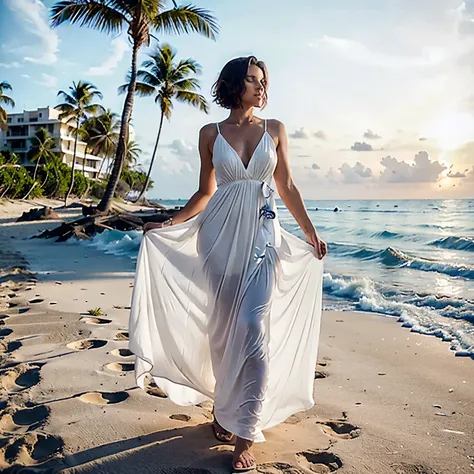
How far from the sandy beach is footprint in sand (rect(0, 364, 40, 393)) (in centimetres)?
1

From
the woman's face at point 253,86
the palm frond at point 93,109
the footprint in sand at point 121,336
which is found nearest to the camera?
the woman's face at point 253,86

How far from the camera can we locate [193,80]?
1499 inches

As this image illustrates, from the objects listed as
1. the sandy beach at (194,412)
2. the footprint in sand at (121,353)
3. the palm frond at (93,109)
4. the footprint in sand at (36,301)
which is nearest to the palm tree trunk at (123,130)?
the footprint in sand at (36,301)

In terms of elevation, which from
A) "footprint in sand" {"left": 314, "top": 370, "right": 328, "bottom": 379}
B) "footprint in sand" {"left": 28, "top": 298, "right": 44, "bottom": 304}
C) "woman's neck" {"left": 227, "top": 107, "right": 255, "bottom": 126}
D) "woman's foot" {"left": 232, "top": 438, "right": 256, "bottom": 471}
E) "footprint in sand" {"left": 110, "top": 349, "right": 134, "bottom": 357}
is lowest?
"footprint in sand" {"left": 314, "top": 370, "right": 328, "bottom": 379}

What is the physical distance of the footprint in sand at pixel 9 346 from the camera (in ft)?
13.7

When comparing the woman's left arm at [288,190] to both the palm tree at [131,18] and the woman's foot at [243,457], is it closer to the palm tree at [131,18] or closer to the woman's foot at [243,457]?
the woman's foot at [243,457]

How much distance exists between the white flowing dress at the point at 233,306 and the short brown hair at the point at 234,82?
228 millimetres

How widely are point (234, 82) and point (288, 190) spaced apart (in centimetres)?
68

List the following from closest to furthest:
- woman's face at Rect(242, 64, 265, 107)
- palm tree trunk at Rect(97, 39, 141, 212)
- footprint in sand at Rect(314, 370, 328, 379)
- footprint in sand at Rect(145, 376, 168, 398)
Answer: woman's face at Rect(242, 64, 265, 107)
footprint in sand at Rect(145, 376, 168, 398)
footprint in sand at Rect(314, 370, 328, 379)
palm tree trunk at Rect(97, 39, 141, 212)

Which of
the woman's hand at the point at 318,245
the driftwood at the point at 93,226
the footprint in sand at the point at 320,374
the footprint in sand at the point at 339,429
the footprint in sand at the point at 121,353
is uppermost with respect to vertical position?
the woman's hand at the point at 318,245

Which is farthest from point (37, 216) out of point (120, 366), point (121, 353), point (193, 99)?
point (120, 366)

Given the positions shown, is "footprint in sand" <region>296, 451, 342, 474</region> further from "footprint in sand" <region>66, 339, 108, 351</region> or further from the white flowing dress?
"footprint in sand" <region>66, 339, 108, 351</region>

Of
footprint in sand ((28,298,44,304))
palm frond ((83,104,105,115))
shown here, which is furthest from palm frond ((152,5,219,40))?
palm frond ((83,104,105,115))

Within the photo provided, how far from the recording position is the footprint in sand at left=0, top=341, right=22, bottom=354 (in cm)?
418
